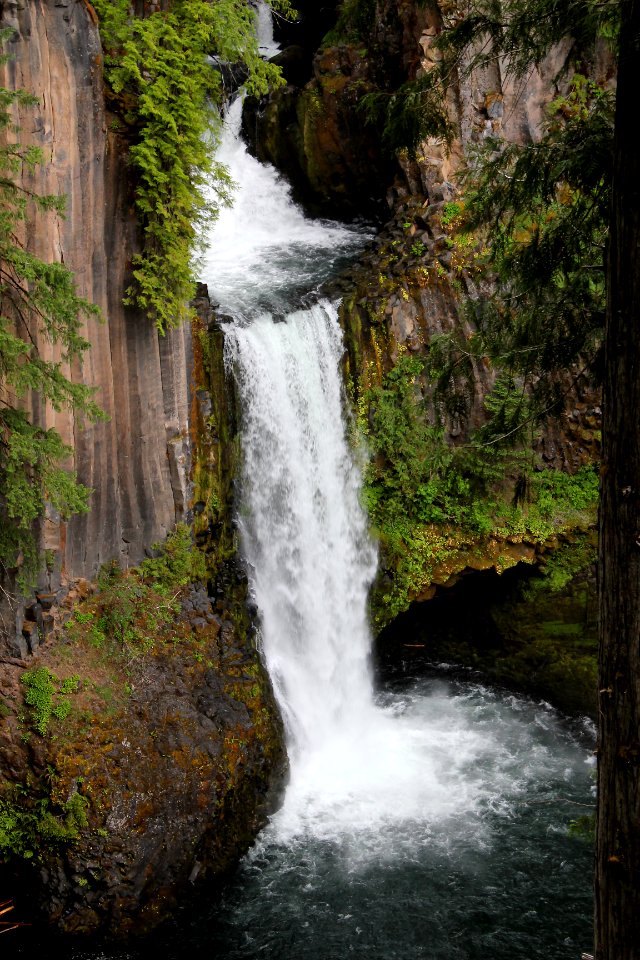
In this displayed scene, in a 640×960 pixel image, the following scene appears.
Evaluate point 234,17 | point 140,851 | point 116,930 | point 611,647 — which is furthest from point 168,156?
point 116,930

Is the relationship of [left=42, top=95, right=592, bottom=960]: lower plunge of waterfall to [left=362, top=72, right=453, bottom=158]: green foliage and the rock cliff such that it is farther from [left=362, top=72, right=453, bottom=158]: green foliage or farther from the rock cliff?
[left=362, top=72, right=453, bottom=158]: green foliage

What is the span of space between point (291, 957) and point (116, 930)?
1.63m

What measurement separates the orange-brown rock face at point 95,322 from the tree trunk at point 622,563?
5.36 meters

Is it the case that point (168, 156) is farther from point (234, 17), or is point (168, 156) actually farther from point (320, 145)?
point (320, 145)

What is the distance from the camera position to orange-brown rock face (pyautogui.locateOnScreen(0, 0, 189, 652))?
6766 millimetres

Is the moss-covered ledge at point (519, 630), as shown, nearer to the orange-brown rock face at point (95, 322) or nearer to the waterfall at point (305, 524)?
Answer: the waterfall at point (305, 524)

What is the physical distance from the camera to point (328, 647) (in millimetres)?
9992

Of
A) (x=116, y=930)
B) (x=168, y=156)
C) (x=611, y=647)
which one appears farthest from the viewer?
(x=168, y=156)

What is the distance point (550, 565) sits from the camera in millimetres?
11180

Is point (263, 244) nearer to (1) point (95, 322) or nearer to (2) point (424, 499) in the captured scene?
(2) point (424, 499)

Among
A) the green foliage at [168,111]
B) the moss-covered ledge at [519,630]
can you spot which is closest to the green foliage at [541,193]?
the green foliage at [168,111]

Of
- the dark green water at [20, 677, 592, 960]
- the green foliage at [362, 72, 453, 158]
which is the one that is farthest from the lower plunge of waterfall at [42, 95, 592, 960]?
the green foliage at [362, 72, 453, 158]

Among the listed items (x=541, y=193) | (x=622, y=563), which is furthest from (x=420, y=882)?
(x=541, y=193)

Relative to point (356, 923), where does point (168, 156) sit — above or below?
above
